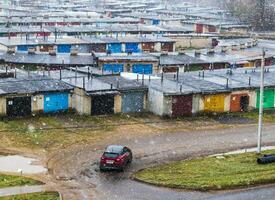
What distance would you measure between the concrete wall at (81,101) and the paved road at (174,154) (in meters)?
6.91

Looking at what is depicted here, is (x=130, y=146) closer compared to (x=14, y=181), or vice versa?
(x=14, y=181)

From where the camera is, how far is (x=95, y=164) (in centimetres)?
3161

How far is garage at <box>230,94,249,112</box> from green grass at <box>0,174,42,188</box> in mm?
22578

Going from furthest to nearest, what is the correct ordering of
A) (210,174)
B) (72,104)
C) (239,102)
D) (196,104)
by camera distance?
1. (239,102)
2. (196,104)
3. (72,104)
4. (210,174)

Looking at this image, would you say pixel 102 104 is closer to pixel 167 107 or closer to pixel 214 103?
pixel 167 107

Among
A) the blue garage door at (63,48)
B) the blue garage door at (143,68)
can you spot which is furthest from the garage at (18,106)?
the blue garage door at (63,48)

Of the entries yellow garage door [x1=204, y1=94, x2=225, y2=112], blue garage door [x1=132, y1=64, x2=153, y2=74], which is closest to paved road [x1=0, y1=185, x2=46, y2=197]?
yellow garage door [x1=204, y1=94, x2=225, y2=112]

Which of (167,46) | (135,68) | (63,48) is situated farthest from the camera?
(167,46)

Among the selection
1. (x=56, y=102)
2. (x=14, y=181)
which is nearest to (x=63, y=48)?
(x=56, y=102)

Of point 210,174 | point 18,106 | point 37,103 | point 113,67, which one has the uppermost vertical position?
point 113,67

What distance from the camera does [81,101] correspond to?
4322 centimetres

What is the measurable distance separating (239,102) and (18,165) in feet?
70.5

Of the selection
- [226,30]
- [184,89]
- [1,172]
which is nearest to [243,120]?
[184,89]

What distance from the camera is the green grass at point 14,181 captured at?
26984 mm
